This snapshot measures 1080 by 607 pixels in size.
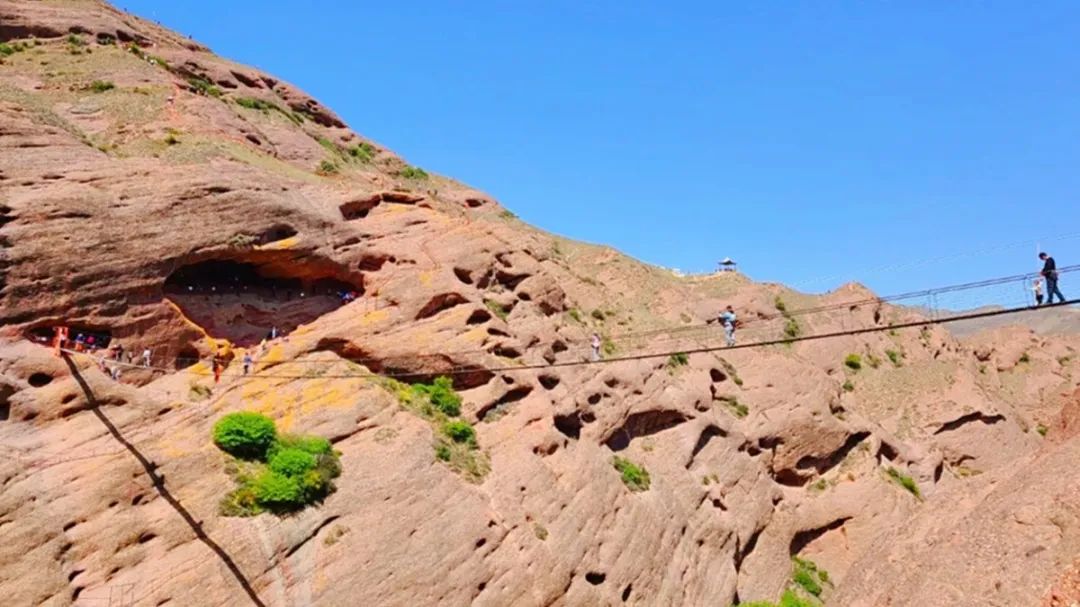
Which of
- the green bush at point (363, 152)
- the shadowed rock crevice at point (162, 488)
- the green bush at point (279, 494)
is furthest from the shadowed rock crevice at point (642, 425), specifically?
the green bush at point (363, 152)

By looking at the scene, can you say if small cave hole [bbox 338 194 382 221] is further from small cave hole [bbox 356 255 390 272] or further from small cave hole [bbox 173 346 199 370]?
small cave hole [bbox 173 346 199 370]

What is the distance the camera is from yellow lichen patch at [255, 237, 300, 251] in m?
26.3

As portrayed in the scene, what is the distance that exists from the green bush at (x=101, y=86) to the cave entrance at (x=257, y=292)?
11415mm

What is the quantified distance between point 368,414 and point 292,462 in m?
3.24

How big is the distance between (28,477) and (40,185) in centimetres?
853

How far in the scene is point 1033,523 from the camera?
19.0 m

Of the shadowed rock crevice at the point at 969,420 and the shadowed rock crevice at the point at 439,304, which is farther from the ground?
the shadowed rock crevice at the point at 969,420

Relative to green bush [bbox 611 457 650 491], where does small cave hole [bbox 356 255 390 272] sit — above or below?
above

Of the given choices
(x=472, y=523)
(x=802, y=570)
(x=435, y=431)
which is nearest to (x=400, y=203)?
(x=435, y=431)

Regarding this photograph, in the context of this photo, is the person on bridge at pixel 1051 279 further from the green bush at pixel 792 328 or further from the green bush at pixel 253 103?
the green bush at pixel 253 103

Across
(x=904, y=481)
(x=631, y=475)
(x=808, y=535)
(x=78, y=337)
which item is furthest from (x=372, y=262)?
(x=904, y=481)

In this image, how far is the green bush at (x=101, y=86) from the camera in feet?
107

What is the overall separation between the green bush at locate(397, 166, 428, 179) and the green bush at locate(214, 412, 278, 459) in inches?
1077

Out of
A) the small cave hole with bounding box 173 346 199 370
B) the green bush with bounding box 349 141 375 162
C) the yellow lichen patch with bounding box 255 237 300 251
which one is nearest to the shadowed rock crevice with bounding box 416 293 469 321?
the yellow lichen patch with bounding box 255 237 300 251
